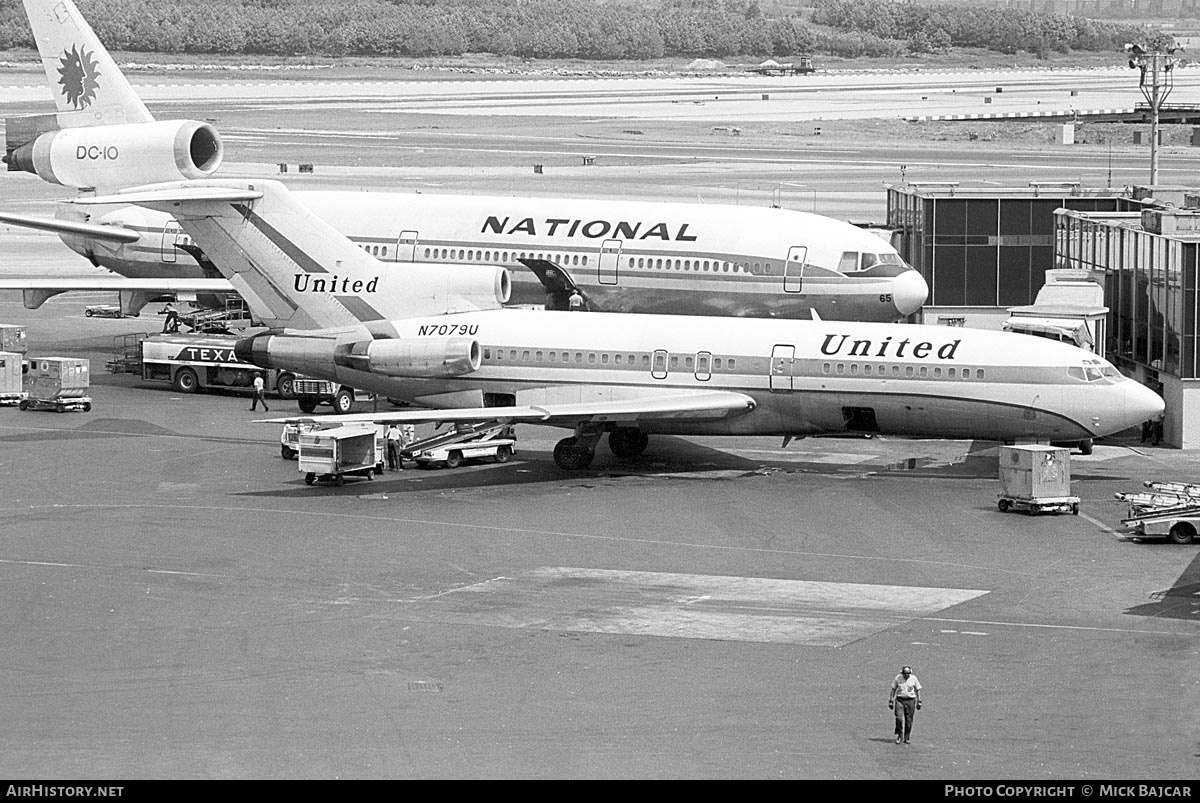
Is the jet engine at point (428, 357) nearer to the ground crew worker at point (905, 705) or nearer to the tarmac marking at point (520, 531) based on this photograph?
the tarmac marking at point (520, 531)

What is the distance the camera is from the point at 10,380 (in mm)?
56031

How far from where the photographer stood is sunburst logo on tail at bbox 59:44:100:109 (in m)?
65.0

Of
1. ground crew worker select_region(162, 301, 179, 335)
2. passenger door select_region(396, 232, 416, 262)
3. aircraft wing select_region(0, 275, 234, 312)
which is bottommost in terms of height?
ground crew worker select_region(162, 301, 179, 335)

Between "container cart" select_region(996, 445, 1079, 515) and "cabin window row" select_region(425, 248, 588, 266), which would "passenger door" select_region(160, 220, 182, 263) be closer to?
"cabin window row" select_region(425, 248, 588, 266)

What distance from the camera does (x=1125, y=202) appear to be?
6488 centimetres

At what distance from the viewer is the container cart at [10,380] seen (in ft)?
183

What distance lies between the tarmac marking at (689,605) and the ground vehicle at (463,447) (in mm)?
11496

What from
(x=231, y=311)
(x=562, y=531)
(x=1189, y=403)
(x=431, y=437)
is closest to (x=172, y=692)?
(x=562, y=531)

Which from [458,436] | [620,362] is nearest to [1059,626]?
[620,362]

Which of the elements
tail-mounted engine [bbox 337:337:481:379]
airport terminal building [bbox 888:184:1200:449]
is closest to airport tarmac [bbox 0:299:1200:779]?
tail-mounted engine [bbox 337:337:481:379]

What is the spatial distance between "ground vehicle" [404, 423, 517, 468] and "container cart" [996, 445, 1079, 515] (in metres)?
12.8

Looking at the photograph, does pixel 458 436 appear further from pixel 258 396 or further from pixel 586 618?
pixel 586 618

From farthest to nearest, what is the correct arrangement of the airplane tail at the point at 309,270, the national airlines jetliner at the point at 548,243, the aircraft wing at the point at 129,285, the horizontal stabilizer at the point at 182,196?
the aircraft wing at the point at 129,285 < the national airlines jetliner at the point at 548,243 < the airplane tail at the point at 309,270 < the horizontal stabilizer at the point at 182,196

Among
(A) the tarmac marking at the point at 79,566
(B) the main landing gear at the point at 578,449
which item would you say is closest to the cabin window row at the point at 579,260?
(B) the main landing gear at the point at 578,449
